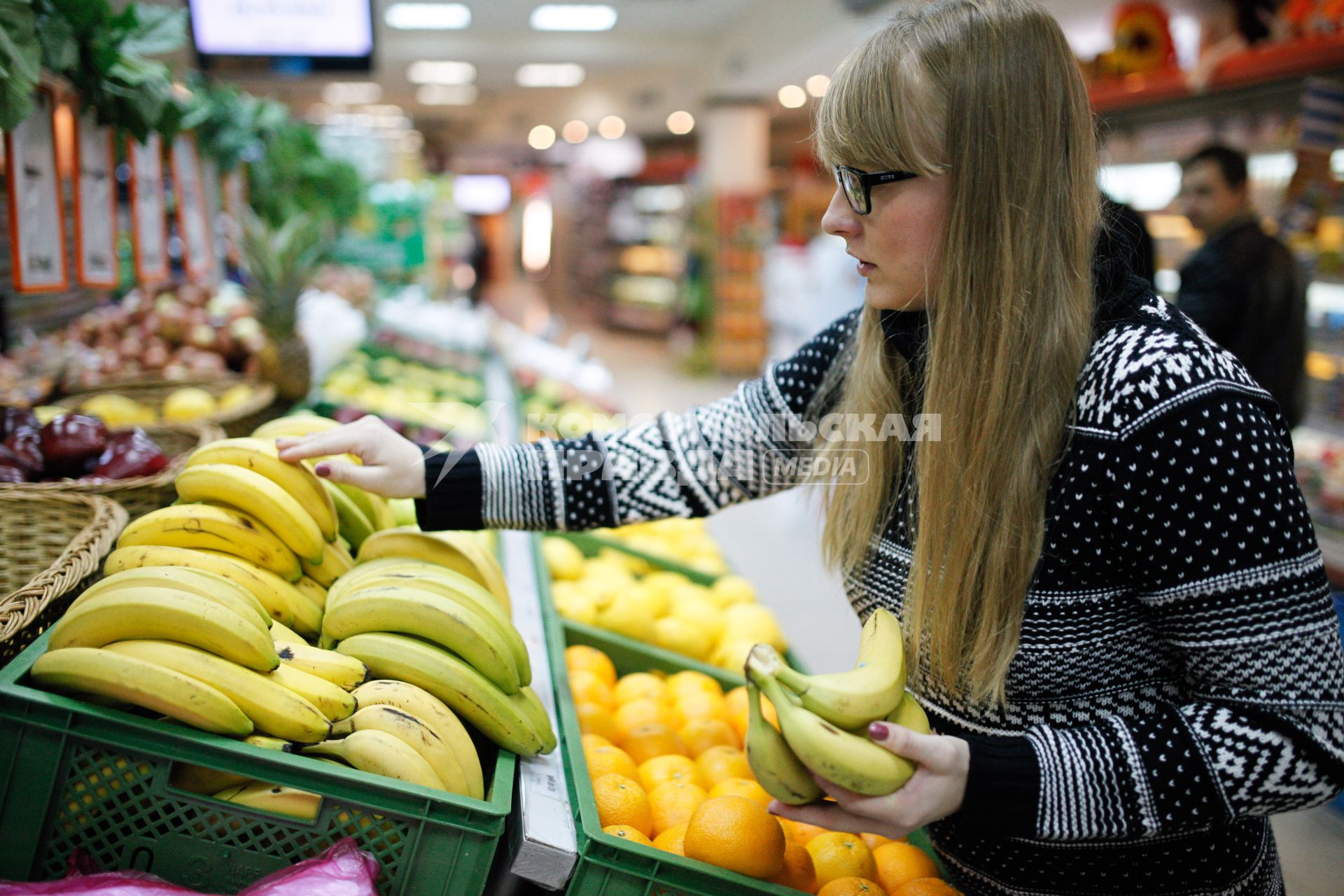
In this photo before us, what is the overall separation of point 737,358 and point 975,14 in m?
11.5

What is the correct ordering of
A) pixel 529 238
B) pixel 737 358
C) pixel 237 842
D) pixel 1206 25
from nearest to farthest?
pixel 237 842 → pixel 1206 25 → pixel 737 358 → pixel 529 238

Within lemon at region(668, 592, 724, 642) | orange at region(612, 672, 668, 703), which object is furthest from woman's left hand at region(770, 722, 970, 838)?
lemon at region(668, 592, 724, 642)

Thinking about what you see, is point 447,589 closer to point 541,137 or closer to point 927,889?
point 927,889

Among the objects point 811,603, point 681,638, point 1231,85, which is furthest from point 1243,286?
point 681,638

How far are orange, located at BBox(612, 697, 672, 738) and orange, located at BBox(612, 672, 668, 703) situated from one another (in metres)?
0.04

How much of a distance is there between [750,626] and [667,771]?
866mm

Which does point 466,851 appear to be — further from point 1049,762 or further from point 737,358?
point 737,358

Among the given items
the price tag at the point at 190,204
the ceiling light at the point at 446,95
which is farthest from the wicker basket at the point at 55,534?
the ceiling light at the point at 446,95

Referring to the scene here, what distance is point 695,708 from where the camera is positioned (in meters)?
1.92

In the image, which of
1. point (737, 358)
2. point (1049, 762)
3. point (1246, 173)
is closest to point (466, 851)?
point (1049, 762)

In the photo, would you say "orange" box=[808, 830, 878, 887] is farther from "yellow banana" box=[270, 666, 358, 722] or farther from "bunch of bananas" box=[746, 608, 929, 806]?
"yellow banana" box=[270, 666, 358, 722]

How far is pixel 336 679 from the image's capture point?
125 centimetres

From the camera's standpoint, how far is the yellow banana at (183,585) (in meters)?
1.18

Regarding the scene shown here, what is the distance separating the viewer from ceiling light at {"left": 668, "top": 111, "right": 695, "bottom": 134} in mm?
15156
